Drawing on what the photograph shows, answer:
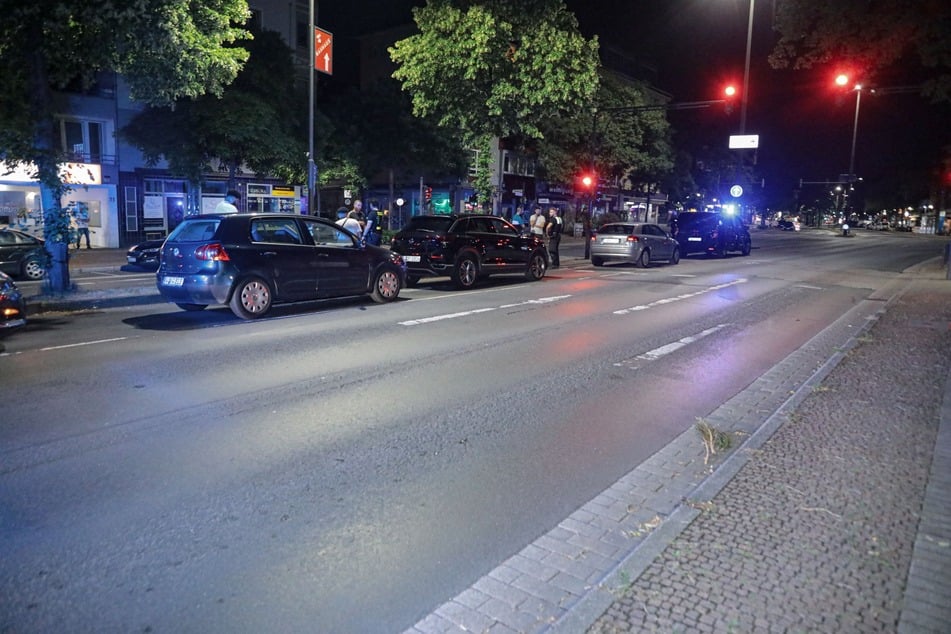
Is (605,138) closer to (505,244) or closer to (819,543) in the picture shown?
(505,244)

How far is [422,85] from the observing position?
24547 mm

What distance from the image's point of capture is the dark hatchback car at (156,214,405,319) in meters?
10.4

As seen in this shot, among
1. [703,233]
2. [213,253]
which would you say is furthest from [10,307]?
[703,233]

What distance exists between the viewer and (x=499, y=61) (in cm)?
2336

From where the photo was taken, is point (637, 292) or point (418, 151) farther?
point (418, 151)

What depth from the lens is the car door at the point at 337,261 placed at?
11711 millimetres

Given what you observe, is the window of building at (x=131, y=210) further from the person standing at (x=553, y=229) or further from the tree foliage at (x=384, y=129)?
the person standing at (x=553, y=229)

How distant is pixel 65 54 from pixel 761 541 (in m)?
14.5

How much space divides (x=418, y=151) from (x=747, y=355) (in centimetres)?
3145

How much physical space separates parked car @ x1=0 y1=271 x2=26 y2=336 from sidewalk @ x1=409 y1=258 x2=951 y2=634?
323 inches

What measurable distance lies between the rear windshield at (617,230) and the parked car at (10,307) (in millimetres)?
17457

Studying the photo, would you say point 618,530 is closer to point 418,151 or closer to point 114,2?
point 114,2

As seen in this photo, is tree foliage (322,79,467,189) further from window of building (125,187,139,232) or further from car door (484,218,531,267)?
car door (484,218,531,267)

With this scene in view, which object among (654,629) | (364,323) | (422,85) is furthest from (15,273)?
(654,629)
